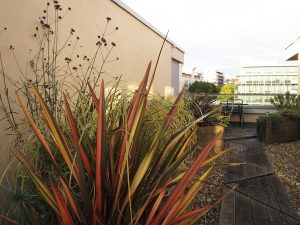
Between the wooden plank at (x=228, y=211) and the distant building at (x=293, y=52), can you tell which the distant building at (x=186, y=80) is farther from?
the distant building at (x=293, y=52)

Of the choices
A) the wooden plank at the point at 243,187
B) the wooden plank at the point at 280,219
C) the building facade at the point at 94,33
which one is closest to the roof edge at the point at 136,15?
the building facade at the point at 94,33

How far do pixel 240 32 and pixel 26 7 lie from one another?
11.4 m

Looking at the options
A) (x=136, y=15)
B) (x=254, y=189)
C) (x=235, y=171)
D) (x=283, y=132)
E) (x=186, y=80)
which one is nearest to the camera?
(x=254, y=189)

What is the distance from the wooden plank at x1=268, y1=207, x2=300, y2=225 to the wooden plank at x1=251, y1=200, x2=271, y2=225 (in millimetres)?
38

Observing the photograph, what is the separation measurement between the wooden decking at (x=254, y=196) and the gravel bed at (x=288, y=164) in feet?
0.28

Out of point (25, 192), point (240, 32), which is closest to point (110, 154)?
point (25, 192)

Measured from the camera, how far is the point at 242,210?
2.60 m

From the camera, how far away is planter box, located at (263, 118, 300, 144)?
18.3ft

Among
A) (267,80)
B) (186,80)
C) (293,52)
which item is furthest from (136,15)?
(186,80)

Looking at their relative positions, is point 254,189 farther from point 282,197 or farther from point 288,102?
point 288,102

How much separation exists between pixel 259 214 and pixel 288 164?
6.57 ft

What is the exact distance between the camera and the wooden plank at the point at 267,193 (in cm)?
276

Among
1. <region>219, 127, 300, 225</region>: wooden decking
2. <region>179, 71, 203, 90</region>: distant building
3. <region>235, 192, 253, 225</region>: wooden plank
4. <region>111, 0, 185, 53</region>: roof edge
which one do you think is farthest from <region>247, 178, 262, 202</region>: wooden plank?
<region>111, 0, 185, 53</region>: roof edge

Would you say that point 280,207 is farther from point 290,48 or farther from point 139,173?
point 290,48
